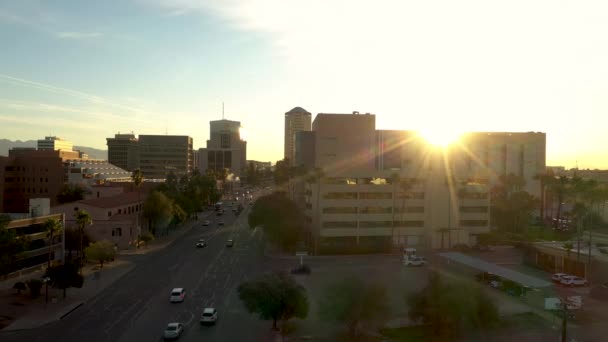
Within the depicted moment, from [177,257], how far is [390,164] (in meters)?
83.2

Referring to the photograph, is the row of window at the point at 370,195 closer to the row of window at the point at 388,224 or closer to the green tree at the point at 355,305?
the row of window at the point at 388,224

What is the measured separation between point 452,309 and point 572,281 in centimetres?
2583

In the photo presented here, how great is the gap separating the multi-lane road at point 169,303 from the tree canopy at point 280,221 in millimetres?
4122

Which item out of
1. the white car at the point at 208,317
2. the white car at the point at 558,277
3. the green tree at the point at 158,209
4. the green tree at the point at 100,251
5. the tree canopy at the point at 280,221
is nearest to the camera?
the white car at the point at 208,317

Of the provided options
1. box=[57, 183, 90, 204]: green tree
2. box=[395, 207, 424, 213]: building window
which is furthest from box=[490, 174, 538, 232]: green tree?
box=[57, 183, 90, 204]: green tree

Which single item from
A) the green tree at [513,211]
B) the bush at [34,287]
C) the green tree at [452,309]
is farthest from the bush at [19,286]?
the green tree at [513,211]

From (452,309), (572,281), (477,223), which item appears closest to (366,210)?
(477,223)

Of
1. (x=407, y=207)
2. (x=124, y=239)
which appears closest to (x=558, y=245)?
(x=407, y=207)

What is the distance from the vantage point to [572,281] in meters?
50.2

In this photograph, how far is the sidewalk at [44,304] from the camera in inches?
1550

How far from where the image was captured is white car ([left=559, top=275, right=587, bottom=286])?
165 feet

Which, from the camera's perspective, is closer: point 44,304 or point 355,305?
point 355,305

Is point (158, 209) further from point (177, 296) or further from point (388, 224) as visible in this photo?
point (177, 296)

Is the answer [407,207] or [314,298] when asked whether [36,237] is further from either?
[407,207]
